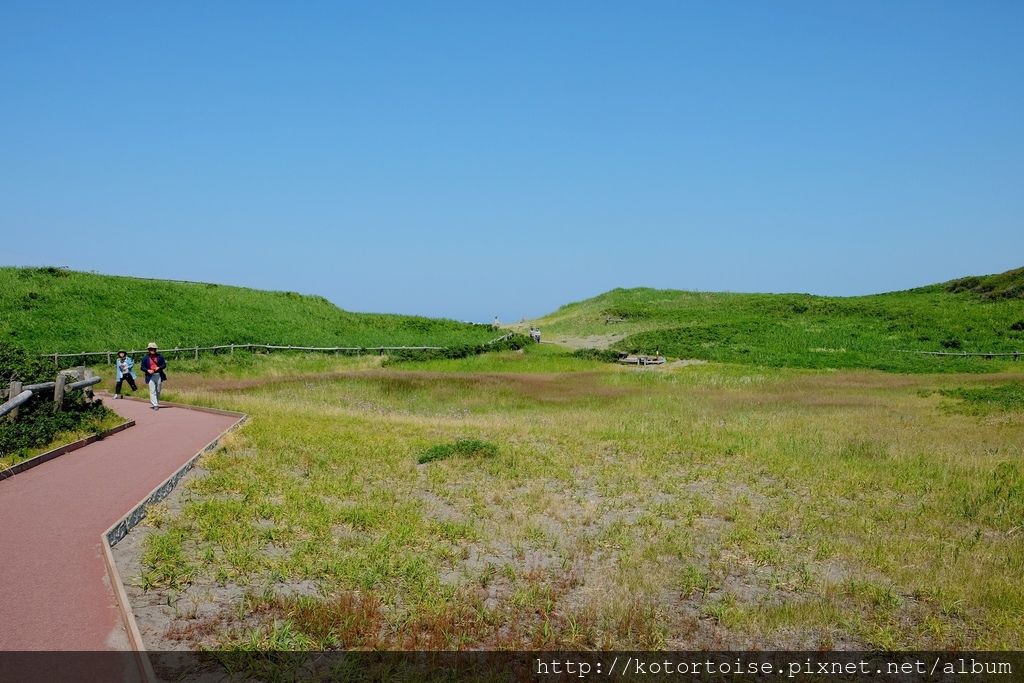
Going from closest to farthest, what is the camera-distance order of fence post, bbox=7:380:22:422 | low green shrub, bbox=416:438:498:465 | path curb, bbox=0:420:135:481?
path curb, bbox=0:420:135:481
fence post, bbox=7:380:22:422
low green shrub, bbox=416:438:498:465

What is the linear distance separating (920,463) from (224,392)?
2743cm

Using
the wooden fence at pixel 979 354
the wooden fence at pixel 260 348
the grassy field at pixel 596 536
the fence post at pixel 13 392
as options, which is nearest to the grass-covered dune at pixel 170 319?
the wooden fence at pixel 260 348

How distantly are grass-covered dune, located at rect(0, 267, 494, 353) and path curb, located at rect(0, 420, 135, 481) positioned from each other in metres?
25.9

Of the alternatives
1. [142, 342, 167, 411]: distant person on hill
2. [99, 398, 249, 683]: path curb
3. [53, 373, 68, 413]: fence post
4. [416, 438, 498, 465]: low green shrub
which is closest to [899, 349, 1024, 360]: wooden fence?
[416, 438, 498, 465]: low green shrub

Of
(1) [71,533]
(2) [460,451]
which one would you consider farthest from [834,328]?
(1) [71,533]

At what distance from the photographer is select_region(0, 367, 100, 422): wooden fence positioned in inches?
611

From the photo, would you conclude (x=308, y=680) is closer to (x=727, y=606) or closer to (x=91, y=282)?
(x=727, y=606)

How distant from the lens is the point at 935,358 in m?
44.9

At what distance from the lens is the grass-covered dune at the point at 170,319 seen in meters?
46.2

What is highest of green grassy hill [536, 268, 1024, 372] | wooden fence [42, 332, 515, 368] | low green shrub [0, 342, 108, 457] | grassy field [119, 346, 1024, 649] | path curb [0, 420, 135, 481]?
green grassy hill [536, 268, 1024, 372]

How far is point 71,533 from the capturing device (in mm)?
10133

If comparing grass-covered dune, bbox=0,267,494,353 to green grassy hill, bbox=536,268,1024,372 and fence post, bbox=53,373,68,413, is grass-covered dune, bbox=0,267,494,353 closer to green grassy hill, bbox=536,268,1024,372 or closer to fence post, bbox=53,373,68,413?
green grassy hill, bbox=536,268,1024,372

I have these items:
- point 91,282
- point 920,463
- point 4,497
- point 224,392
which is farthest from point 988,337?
point 91,282

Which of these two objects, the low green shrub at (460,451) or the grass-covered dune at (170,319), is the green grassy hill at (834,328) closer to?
the grass-covered dune at (170,319)
